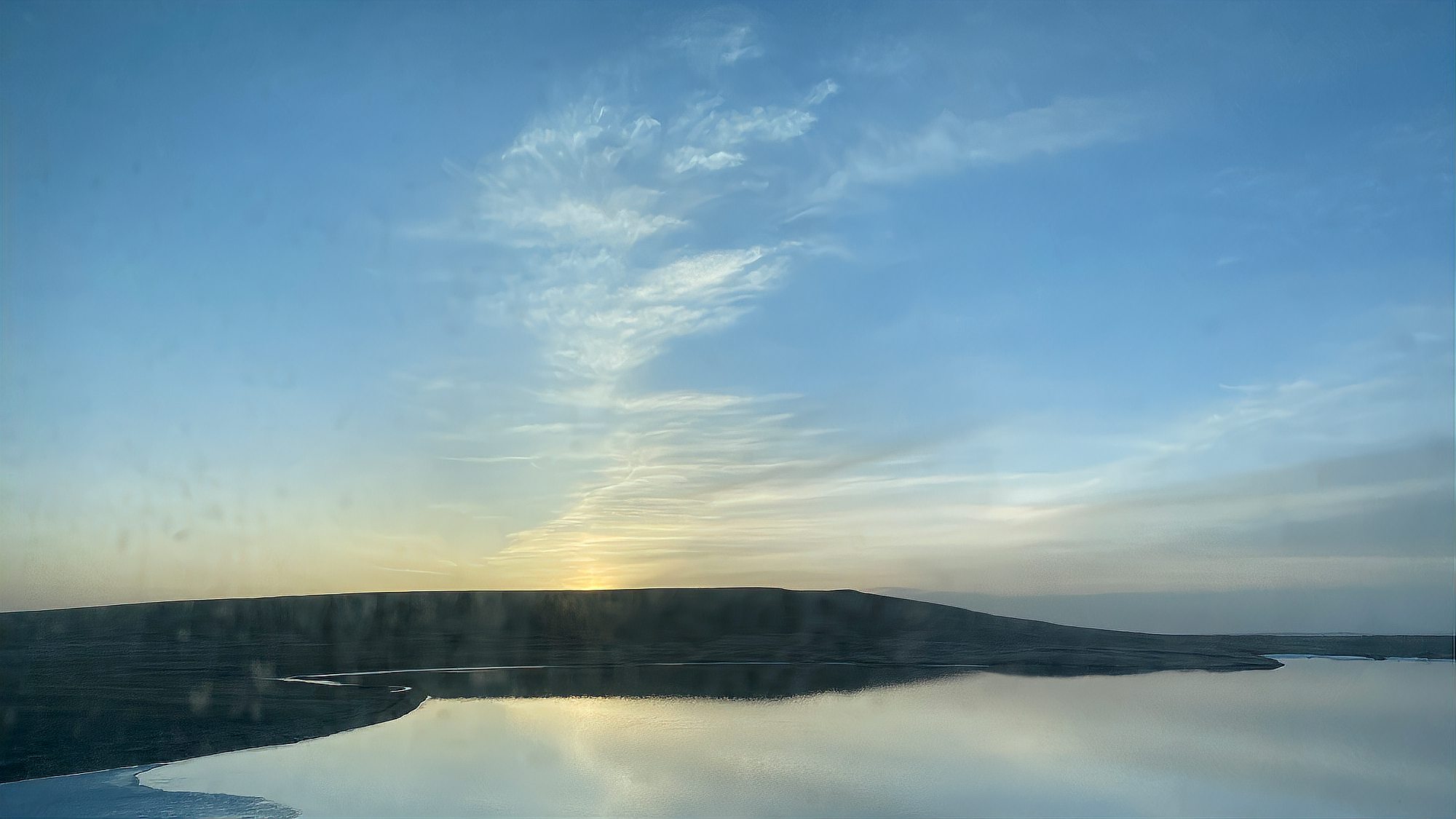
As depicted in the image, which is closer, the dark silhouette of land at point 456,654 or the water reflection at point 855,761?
the water reflection at point 855,761

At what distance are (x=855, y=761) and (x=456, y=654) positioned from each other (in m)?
29.8

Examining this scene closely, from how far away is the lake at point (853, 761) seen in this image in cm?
959

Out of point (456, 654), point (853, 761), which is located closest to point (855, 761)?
point (853, 761)

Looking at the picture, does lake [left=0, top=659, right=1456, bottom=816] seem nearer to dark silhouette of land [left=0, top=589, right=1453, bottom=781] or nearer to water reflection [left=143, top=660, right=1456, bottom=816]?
water reflection [left=143, top=660, right=1456, bottom=816]

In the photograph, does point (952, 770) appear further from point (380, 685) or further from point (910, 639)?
point (910, 639)

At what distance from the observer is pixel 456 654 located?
38.7 meters

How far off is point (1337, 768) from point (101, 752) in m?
15.0

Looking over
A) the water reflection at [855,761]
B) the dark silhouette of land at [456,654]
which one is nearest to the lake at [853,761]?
the water reflection at [855,761]

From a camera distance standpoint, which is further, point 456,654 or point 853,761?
point 456,654

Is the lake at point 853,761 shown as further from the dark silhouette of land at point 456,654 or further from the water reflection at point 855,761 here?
the dark silhouette of land at point 456,654

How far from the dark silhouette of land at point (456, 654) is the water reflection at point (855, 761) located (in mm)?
2169

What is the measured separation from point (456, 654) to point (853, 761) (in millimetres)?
29796

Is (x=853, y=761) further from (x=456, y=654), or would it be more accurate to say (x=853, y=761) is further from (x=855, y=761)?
(x=456, y=654)

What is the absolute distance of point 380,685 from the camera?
23656 mm
